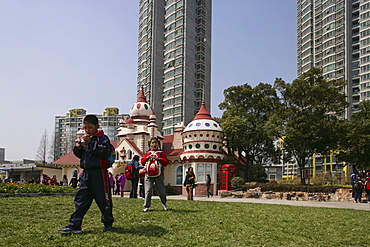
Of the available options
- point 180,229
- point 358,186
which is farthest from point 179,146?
point 180,229

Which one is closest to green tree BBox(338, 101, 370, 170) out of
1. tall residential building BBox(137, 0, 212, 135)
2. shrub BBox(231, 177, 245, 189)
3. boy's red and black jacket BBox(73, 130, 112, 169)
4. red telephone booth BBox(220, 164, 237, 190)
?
shrub BBox(231, 177, 245, 189)

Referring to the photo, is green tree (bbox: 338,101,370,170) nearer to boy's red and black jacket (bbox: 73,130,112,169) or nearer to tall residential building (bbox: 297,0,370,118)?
boy's red and black jacket (bbox: 73,130,112,169)

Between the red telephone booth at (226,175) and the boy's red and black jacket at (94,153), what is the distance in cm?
2692

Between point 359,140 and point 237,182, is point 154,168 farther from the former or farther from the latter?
point 359,140

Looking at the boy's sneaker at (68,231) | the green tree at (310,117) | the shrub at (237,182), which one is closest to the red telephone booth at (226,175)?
the shrub at (237,182)

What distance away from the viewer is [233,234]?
22.1 feet

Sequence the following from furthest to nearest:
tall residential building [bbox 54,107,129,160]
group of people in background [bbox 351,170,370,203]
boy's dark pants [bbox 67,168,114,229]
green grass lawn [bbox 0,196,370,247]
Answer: tall residential building [bbox 54,107,129,160] → group of people in background [bbox 351,170,370,203] → boy's dark pants [bbox 67,168,114,229] → green grass lawn [bbox 0,196,370,247]

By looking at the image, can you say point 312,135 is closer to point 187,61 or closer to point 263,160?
point 263,160

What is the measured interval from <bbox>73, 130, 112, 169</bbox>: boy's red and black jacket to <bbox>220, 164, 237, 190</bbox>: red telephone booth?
26925 millimetres

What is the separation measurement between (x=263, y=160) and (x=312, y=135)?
28.6 feet

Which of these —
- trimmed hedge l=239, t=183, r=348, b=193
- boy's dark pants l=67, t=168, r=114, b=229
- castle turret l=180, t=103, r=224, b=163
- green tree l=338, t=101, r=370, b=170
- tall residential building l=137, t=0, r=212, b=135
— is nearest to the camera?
boy's dark pants l=67, t=168, r=114, b=229

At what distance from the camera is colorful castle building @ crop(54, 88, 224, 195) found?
34.9 meters

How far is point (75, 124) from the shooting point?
146 meters

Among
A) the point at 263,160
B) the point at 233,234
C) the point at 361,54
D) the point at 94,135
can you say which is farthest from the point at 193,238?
the point at 361,54
